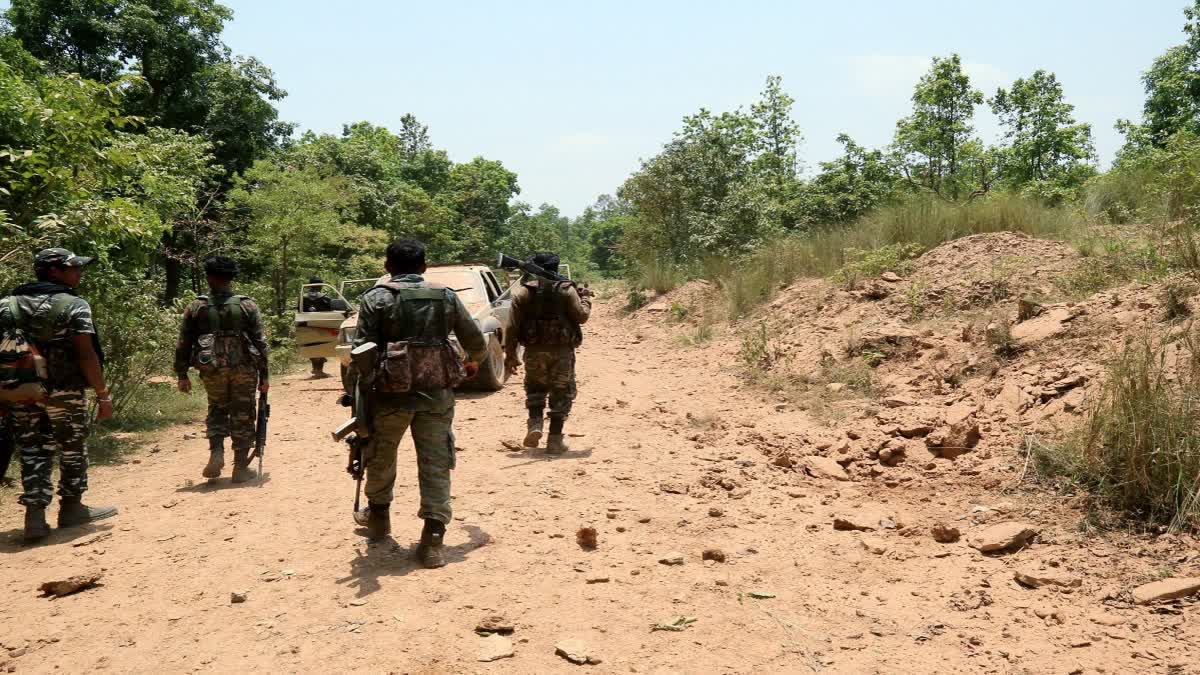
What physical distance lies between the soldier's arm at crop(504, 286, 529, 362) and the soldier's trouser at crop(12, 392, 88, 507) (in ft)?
10.3

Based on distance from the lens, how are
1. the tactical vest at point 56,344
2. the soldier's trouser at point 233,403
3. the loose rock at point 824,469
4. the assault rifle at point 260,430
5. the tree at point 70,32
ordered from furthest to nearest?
the tree at point 70,32
the assault rifle at point 260,430
the soldier's trouser at point 233,403
the loose rock at point 824,469
the tactical vest at point 56,344

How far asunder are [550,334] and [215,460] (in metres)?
2.84

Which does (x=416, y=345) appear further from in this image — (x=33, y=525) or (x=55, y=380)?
(x=33, y=525)

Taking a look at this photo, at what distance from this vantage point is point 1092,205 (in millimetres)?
11508

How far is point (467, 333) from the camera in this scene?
4684mm

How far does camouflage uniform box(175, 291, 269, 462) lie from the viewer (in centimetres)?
618

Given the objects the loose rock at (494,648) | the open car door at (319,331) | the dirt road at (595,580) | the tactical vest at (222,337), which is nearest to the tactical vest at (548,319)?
the dirt road at (595,580)

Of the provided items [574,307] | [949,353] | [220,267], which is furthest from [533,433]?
[949,353]

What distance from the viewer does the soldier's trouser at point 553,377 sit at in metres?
6.87

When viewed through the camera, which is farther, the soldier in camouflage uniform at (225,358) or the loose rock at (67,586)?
the soldier in camouflage uniform at (225,358)

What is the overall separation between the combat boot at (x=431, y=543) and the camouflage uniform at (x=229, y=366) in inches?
107

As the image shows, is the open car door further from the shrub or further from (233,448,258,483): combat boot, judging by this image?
the shrub

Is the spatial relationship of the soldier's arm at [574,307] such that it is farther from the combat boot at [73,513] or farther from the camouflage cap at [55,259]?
the combat boot at [73,513]

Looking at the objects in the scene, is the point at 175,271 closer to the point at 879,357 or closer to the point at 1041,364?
the point at 879,357
